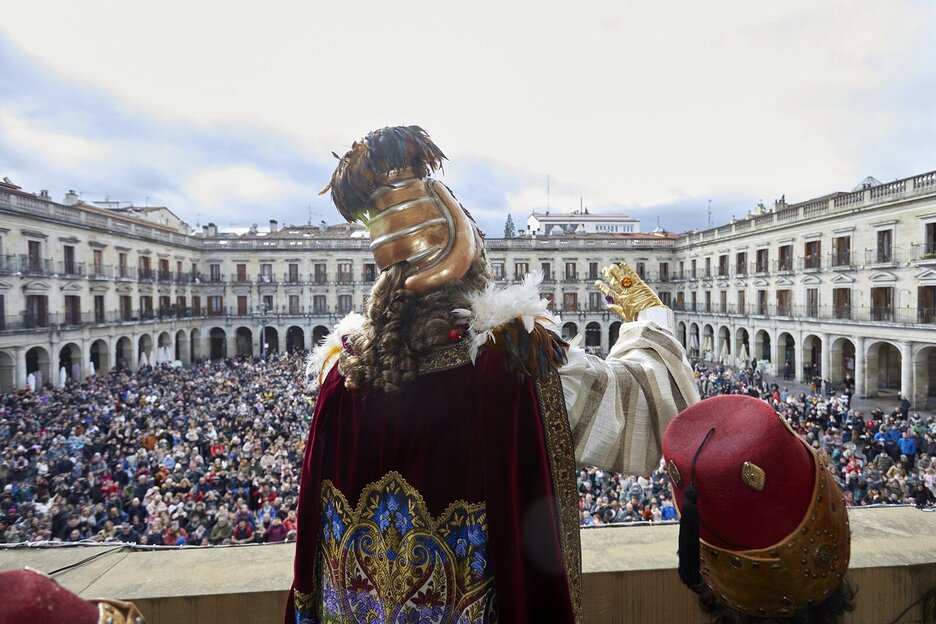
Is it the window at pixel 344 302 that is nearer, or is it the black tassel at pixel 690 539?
the black tassel at pixel 690 539

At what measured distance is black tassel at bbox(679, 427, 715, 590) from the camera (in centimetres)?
135

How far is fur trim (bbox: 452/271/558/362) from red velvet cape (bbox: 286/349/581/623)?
0.20 feet

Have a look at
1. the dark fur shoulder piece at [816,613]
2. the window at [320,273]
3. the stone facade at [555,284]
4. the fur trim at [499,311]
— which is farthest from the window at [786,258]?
the fur trim at [499,311]

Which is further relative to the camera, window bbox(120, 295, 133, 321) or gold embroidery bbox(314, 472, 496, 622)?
window bbox(120, 295, 133, 321)

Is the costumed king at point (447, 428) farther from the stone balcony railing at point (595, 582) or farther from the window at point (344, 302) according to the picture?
the window at point (344, 302)

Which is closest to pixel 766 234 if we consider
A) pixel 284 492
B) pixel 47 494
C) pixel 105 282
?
pixel 284 492

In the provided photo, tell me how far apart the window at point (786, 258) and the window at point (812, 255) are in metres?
1.04

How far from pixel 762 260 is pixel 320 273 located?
2850 centimetres

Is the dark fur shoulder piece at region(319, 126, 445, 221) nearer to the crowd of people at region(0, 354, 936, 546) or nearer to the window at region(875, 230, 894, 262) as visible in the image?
the crowd of people at region(0, 354, 936, 546)

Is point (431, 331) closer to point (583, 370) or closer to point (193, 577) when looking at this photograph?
point (583, 370)

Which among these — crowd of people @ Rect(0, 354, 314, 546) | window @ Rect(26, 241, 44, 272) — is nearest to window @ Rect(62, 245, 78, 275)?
window @ Rect(26, 241, 44, 272)

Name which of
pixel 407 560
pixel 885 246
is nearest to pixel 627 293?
pixel 407 560

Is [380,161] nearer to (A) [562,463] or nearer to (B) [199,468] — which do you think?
(A) [562,463]

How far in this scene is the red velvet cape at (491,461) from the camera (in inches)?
58.4
